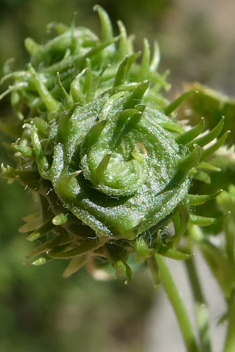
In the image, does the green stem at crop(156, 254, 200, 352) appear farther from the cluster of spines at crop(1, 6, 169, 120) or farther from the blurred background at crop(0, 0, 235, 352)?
the blurred background at crop(0, 0, 235, 352)

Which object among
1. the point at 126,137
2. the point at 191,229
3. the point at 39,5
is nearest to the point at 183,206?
the point at 126,137

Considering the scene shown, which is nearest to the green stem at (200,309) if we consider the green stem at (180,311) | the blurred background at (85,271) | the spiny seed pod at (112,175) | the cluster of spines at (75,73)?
the green stem at (180,311)

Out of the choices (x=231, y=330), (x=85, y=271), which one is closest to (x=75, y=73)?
(x=231, y=330)

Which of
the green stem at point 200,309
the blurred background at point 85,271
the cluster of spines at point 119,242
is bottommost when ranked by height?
the blurred background at point 85,271

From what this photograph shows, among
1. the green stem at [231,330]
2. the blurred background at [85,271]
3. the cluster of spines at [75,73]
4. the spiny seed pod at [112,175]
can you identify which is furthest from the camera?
the blurred background at [85,271]

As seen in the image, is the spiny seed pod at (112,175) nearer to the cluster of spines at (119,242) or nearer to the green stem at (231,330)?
the cluster of spines at (119,242)

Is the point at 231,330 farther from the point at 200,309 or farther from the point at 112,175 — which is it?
the point at 112,175
